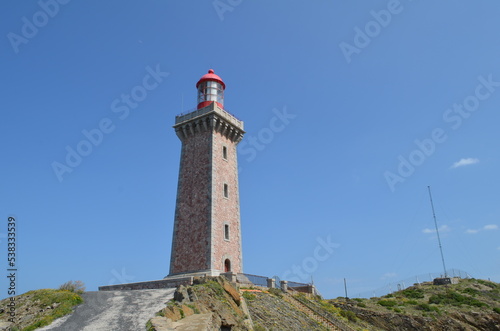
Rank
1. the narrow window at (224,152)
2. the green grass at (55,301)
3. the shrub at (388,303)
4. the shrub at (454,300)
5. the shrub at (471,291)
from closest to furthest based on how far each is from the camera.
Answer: the green grass at (55,301) < the narrow window at (224,152) < the shrub at (388,303) < the shrub at (454,300) < the shrub at (471,291)

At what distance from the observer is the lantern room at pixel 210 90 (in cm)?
3332

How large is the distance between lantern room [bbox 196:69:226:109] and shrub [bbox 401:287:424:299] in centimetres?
2717

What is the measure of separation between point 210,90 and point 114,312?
2262 cm

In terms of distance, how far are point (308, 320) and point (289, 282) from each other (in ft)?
26.1

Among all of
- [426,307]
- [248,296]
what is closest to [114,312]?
[248,296]

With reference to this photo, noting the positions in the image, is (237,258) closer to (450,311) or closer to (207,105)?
(207,105)

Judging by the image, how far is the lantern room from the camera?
33319mm

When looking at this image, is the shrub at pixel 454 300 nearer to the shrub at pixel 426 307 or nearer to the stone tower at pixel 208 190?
the shrub at pixel 426 307

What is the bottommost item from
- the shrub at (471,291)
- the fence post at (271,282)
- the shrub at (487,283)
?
the shrub at (471,291)

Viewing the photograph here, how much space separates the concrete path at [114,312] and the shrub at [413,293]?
29507mm

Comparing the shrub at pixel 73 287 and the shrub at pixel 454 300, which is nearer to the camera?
the shrub at pixel 73 287

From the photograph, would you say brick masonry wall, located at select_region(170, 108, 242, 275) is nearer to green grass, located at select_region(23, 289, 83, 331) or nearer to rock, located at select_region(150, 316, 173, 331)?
green grass, located at select_region(23, 289, 83, 331)

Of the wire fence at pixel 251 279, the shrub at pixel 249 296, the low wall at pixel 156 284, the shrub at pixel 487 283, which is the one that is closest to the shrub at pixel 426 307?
the shrub at pixel 487 283

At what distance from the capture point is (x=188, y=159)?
32.0 metres
